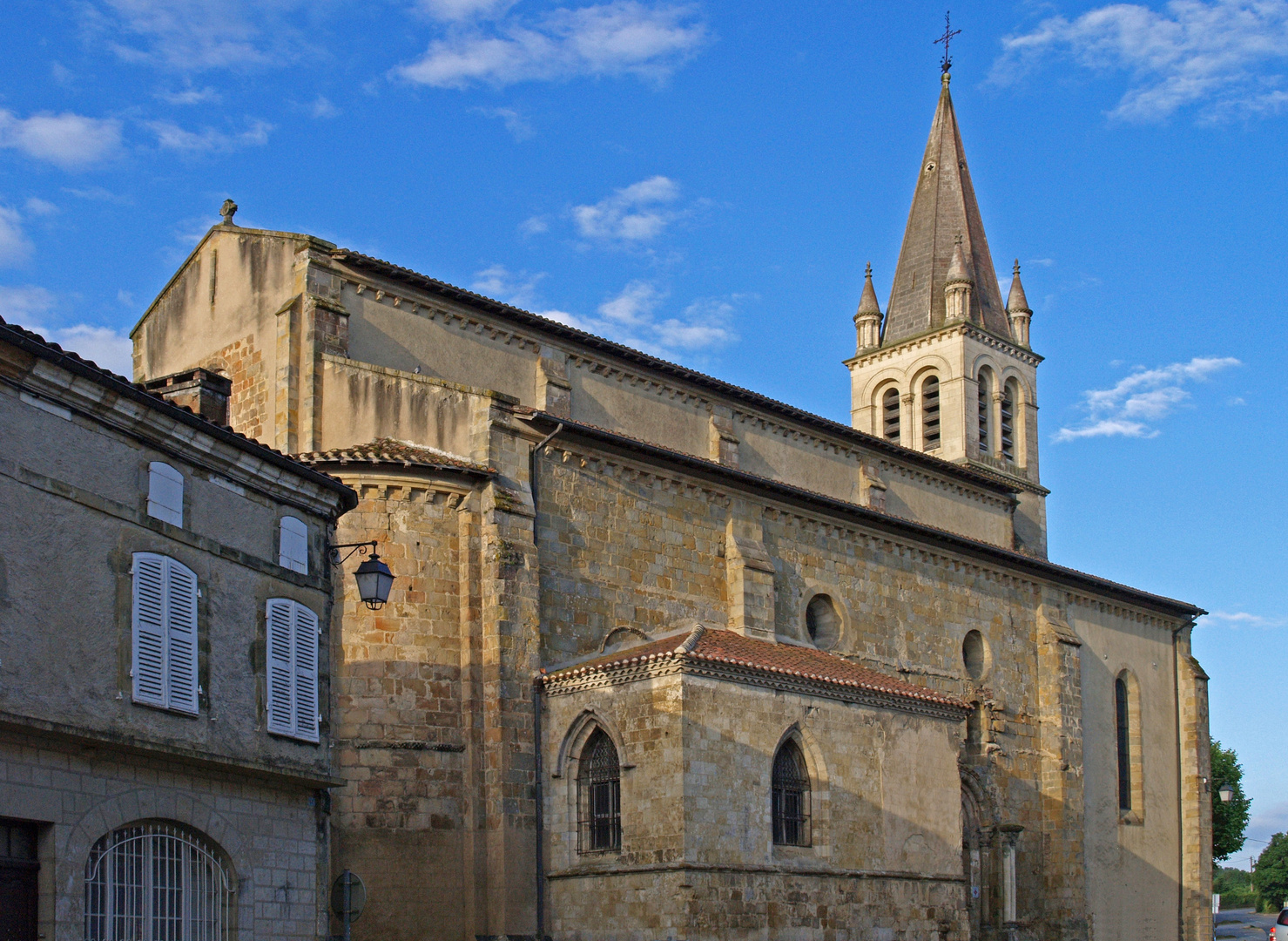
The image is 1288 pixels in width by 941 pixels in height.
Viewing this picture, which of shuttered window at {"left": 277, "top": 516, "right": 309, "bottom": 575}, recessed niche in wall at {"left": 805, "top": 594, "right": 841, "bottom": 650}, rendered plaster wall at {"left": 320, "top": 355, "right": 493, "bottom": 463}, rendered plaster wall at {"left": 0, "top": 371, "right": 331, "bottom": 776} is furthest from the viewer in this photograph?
recessed niche in wall at {"left": 805, "top": 594, "right": 841, "bottom": 650}

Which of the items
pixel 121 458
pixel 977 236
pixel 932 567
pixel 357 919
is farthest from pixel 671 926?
pixel 977 236

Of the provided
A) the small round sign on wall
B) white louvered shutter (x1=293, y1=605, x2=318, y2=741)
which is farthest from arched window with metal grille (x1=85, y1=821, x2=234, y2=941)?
the small round sign on wall

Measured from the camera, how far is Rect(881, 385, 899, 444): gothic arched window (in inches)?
1848

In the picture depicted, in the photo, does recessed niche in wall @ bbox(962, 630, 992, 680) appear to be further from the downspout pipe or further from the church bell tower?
the downspout pipe

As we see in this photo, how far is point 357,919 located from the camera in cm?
2072

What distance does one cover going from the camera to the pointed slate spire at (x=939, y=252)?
153ft

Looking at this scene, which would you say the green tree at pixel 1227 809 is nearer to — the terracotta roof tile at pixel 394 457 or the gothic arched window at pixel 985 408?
the gothic arched window at pixel 985 408

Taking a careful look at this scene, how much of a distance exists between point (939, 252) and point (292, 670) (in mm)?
35843

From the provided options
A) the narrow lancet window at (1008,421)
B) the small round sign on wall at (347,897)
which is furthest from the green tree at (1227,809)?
the small round sign on wall at (347,897)

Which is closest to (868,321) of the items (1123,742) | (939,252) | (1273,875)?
(939,252)

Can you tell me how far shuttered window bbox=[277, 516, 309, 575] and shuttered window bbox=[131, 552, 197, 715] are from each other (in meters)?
1.68

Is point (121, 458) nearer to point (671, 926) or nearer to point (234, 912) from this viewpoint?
point (234, 912)

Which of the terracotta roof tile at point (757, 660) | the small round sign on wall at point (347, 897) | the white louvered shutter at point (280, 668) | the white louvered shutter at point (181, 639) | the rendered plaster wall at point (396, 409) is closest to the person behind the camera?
the white louvered shutter at point (181, 639)

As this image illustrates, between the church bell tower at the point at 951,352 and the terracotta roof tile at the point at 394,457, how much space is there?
2429 centimetres
